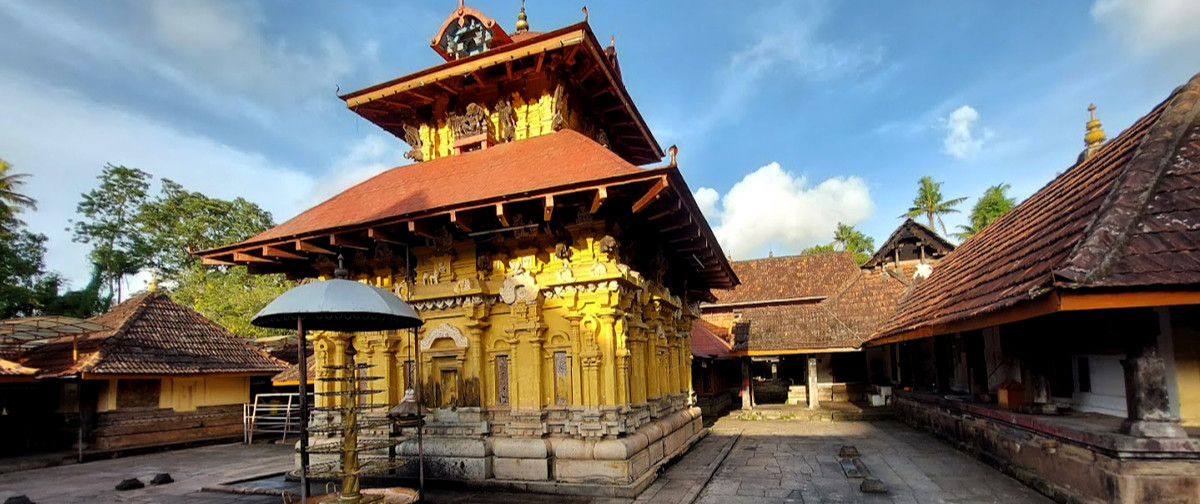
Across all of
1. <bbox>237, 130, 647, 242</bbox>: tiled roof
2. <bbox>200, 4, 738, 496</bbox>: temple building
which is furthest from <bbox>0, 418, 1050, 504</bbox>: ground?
<bbox>237, 130, 647, 242</bbox>: tiled roof

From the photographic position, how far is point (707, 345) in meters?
19.7

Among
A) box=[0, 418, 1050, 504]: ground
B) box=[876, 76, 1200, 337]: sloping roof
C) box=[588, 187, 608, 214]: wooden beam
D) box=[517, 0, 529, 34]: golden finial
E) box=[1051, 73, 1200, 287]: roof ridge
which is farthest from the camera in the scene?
box=[517, 0, 529, 34]: golden finial

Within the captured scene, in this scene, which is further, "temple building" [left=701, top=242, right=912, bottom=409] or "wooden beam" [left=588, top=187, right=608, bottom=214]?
"temple building" [left=701, top=242, right=912, bottom=409]

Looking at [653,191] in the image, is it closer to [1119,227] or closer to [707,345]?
[1119,227]

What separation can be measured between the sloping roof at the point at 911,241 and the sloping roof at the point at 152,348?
23.1 m

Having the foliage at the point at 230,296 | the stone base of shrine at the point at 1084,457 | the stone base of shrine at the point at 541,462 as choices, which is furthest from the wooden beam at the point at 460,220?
the foliage at the point at 230,296

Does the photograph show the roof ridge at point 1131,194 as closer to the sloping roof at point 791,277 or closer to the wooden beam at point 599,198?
the wooden beam at point 599,198

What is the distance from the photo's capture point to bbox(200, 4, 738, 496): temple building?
8039 mm

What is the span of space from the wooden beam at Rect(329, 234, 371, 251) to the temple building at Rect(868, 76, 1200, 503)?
8.44 meters

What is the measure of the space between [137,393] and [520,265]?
13.4 m

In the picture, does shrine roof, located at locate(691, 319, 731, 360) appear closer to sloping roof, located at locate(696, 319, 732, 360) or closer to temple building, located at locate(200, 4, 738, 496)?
sloping roof, located at locate(696, 319, 732, 360)

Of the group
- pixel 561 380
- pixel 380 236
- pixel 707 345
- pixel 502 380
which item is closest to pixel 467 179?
pixel 380 236

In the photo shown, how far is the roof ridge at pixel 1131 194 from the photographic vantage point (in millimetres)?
5246

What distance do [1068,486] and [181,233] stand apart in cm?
3678
